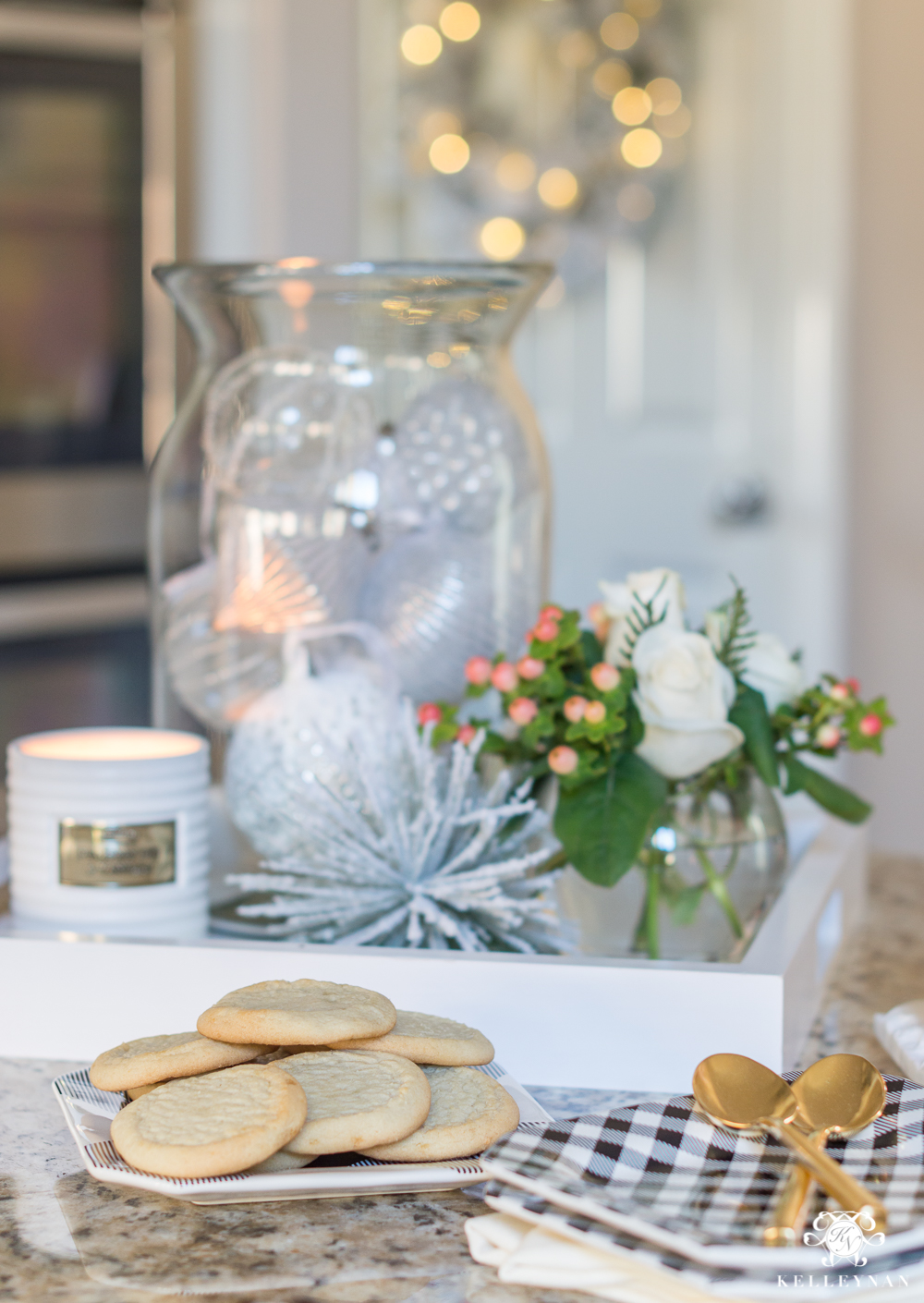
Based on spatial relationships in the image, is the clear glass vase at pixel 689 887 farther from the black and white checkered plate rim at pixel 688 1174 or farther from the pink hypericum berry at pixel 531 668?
the black and white checkered plate rim at pixel 688 1174

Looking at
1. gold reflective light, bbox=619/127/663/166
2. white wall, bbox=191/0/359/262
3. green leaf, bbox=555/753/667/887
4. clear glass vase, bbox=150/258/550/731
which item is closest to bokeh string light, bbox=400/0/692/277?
gold reflective light, bbox=619/127/663/166

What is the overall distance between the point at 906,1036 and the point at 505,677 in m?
0.27

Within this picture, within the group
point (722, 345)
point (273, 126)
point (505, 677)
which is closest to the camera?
point (505, 677)

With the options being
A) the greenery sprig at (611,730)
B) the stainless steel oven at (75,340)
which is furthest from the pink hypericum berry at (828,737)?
the stainless steel oven at (75,340)

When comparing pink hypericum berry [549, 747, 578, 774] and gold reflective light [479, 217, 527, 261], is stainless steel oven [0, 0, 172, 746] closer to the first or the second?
gold reflective light [479, 217, 527, 261]

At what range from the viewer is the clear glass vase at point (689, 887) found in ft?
2.54

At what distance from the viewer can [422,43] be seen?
2.81m

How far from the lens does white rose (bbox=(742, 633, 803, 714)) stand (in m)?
0.83

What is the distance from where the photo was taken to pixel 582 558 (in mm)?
2713

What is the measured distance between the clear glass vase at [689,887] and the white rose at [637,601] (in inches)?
3.5

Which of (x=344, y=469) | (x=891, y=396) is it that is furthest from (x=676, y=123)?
(x=344, y=469)

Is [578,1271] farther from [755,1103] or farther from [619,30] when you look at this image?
[619,30]

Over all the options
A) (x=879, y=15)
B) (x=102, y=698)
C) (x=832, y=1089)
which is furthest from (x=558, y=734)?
(x=879, y=15)

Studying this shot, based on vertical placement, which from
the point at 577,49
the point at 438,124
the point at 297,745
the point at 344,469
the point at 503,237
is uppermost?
the point at 577,49
